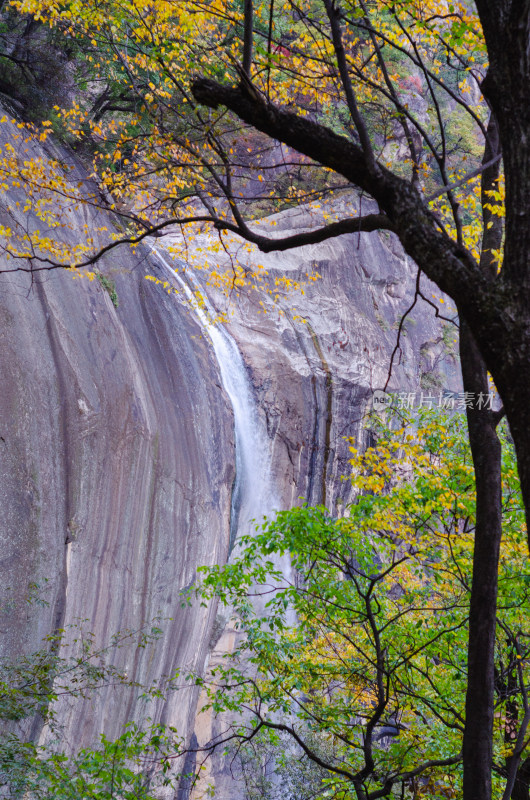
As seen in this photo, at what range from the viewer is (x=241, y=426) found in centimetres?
1482

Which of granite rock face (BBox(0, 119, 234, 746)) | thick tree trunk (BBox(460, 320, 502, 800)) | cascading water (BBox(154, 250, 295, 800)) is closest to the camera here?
thick tree trunk (BBox(460, 320, 502, 800))

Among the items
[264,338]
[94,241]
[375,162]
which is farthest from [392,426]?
[375,162]

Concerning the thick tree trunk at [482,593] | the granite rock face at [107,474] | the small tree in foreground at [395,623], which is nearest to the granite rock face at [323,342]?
the granite rock face at [107,474]

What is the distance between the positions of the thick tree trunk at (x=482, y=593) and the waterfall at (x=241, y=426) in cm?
916

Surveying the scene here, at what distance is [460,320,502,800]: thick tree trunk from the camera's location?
4.35 metres

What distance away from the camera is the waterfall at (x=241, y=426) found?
1441 centimetres

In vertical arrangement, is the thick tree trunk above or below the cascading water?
below

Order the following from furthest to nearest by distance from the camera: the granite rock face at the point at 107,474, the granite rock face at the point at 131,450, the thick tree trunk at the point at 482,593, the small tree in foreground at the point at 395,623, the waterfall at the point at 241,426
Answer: the waterfall at the point at 241,426, the granite rock face at the point at 131,450, the granite rock face at the point at 107,474, the small tree in foreground at the point at 395,623, the thick tree trunk at the point at 482,593

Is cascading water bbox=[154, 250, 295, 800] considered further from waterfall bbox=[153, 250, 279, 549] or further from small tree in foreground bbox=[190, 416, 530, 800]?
small tree in foreground bbox=[190, 416, 530, 800]

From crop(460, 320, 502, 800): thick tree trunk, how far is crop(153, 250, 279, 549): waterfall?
9.16 m

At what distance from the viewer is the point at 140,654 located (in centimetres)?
964

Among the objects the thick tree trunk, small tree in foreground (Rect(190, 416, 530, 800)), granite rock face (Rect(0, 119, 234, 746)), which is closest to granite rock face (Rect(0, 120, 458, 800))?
granite rock face (Rect(0, 119, 234, 746))

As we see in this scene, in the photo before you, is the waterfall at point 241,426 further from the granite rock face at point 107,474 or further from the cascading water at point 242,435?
the granite rock face at point 107,474

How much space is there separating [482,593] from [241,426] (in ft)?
34.0
